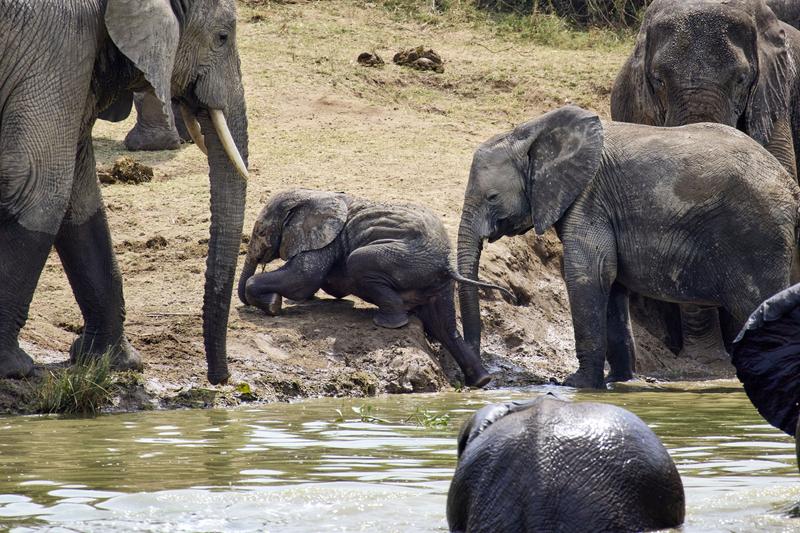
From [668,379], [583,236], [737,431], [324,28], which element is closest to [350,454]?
[737,431]

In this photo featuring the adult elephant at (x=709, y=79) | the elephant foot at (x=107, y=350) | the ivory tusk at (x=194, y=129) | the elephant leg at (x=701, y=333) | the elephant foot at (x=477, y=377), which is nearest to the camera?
the elephant foot at (x=107, y=350)

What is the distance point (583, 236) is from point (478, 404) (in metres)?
1.79

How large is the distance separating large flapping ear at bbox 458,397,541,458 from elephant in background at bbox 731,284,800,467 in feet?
2.70

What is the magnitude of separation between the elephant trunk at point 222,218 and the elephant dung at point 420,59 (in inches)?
301

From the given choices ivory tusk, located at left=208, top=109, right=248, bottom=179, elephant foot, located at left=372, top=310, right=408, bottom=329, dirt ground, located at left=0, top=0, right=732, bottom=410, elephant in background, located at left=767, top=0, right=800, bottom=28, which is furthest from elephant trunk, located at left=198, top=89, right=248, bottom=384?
elephant in background, located at left=767, top=0, right=800, bottom=28

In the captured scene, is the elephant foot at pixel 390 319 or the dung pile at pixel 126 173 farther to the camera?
the dung pile at pixel 126 173

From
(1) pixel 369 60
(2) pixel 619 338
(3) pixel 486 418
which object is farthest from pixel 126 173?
(3) pixel 486 418

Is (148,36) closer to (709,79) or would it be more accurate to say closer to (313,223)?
(313,223)

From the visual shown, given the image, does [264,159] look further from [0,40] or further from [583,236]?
[0,40]

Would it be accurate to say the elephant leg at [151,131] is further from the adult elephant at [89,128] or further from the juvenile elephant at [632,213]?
the adult elephant at [89,128]

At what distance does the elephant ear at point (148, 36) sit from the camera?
24.3 ft

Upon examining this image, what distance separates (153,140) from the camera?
1296 centimetres

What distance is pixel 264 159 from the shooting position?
12453 millimetres

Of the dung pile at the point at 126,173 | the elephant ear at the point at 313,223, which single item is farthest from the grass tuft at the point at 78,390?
the dung pile at the point at 126,173
